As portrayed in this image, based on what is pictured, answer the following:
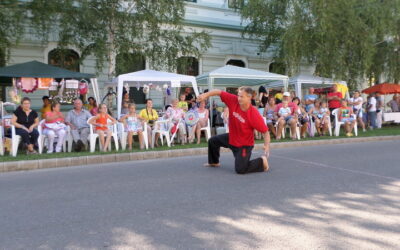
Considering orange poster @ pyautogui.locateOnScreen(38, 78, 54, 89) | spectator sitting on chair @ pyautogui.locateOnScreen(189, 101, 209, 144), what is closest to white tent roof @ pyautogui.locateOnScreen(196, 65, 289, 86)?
spectator sitting on chair @ pyautogui.locateOnScreen(189, 101, 209, 144)

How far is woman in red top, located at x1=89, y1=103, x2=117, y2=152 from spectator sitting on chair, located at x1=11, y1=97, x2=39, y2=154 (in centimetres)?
152

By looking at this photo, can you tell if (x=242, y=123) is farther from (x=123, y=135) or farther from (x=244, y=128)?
(x=123, y=135)

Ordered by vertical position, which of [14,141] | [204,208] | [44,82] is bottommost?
[204,208]

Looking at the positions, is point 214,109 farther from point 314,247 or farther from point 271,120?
point 314,247

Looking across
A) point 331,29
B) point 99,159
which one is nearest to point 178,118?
point 99,159

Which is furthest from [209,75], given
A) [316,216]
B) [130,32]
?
[316,216]

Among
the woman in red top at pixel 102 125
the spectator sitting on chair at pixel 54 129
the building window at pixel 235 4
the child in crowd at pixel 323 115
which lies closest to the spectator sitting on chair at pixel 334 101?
the child in crowd at pixel 323 115

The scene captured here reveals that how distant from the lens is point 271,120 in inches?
532

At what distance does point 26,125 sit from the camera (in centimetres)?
1043

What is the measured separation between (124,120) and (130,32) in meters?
4.85

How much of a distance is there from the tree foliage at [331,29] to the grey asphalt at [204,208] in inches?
384

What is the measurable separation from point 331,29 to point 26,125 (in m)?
12.4

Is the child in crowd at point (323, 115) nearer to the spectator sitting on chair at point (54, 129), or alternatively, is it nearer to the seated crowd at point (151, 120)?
the seated crowd at point (151, 120)

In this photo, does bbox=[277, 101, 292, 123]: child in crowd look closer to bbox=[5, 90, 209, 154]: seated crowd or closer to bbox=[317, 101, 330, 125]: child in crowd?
bbox=[317, 101, 330, 125]: child in crowd
